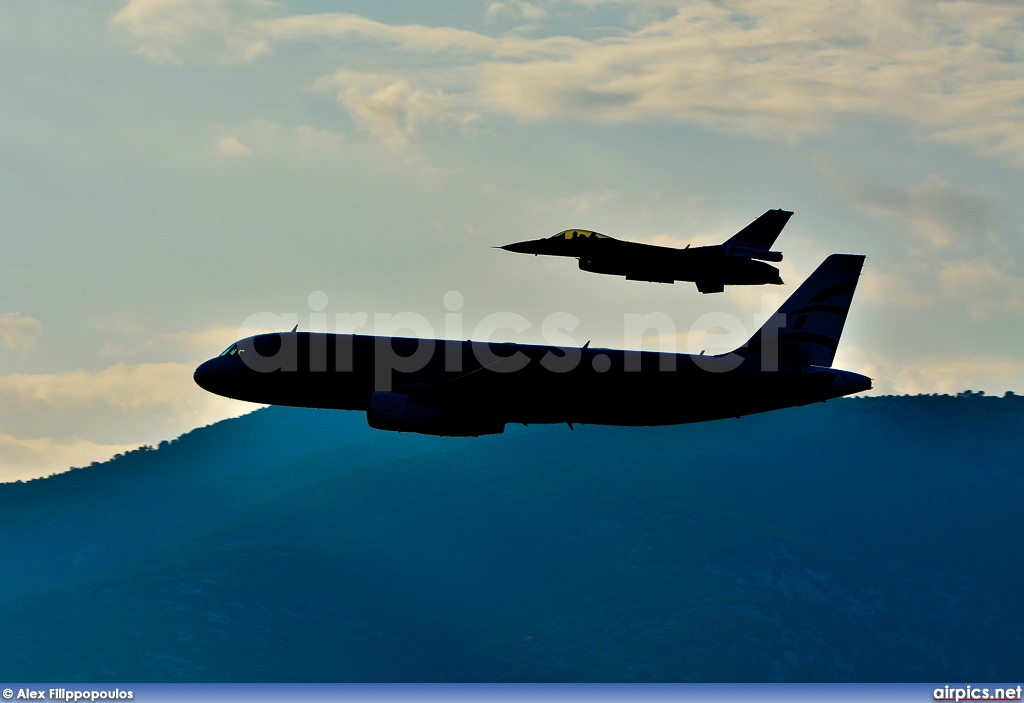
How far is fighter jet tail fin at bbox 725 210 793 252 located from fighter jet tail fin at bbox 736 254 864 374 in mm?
4669

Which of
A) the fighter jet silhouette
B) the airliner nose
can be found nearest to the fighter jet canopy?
the fighter jet silhouette

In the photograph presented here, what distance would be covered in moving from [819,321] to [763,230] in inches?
282

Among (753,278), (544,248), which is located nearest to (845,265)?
(753,278)

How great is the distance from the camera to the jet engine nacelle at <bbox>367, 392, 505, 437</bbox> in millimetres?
45125

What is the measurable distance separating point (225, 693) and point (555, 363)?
2702 cm

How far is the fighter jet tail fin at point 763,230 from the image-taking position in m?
54.4

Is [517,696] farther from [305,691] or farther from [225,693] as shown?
[225,693]

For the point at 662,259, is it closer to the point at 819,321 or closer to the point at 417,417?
the point at 819,321

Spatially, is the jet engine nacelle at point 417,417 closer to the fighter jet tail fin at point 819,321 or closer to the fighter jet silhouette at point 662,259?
the fighter jet silhouette at point 662,259

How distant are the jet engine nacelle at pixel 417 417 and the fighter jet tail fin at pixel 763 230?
19249 mm

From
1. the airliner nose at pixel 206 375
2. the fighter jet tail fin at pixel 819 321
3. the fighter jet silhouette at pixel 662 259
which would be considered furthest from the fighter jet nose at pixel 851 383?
the airliner nose at pixel 206 375

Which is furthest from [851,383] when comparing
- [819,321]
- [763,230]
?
[763,230]

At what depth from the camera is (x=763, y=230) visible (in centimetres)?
5472

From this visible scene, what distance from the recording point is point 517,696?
56844 mm
